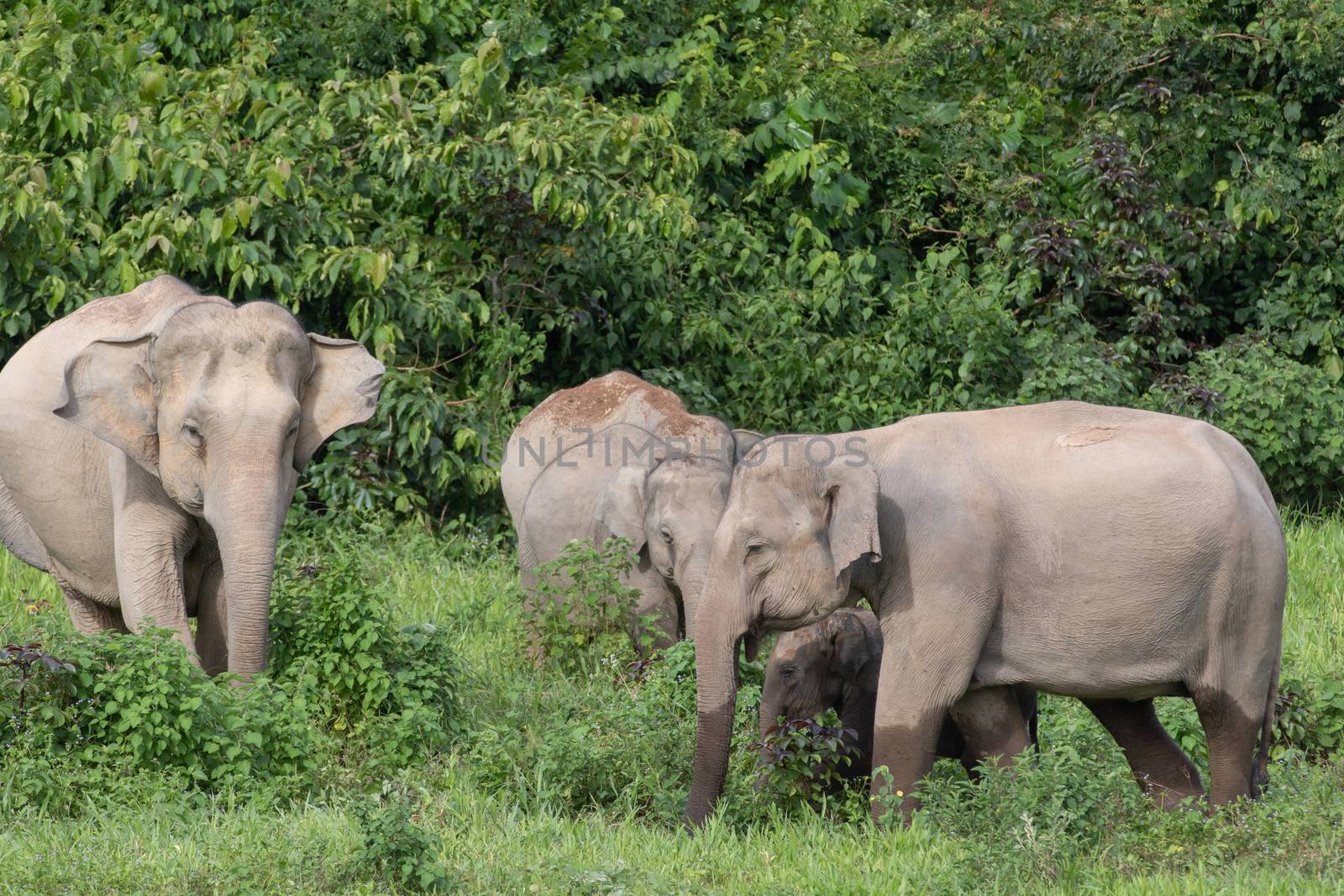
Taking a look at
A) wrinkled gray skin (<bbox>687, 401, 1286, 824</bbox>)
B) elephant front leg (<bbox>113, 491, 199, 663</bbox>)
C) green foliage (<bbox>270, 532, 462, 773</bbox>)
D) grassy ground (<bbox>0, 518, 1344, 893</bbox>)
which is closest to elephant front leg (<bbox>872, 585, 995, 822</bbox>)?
wrinkled gray skin (<bbox>687, 401, 1286, 824</bbox>)

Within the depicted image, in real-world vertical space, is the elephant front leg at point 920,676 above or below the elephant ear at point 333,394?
below

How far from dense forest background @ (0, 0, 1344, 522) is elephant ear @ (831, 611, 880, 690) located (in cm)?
417

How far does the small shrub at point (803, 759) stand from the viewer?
562cm

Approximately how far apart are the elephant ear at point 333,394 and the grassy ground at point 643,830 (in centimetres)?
108

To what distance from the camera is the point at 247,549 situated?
584 cm

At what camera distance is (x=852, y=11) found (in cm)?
1272

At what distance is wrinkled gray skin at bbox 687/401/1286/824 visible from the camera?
17.9ft

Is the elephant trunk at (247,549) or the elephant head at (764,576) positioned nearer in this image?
the elephant head at (764,576)

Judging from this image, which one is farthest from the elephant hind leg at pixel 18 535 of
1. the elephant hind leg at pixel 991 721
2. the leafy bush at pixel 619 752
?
the elephant hind leg at pixel 991 721

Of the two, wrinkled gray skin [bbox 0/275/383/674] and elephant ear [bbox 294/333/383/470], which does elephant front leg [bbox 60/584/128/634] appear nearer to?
wrinkled gray skin [bbox 0/275/383/674]

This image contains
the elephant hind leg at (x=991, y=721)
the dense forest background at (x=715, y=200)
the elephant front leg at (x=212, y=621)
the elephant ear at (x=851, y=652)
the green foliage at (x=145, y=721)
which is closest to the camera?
the green foliage at (x=145, y=721)

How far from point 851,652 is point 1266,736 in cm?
134

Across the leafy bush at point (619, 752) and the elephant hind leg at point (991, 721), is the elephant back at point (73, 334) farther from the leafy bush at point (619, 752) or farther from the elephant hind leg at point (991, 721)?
the elephant hind leg at point (991, 721)

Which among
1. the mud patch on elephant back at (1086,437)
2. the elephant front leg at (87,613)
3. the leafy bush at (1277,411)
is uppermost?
the mud patch on elephant back at (1086,437)
